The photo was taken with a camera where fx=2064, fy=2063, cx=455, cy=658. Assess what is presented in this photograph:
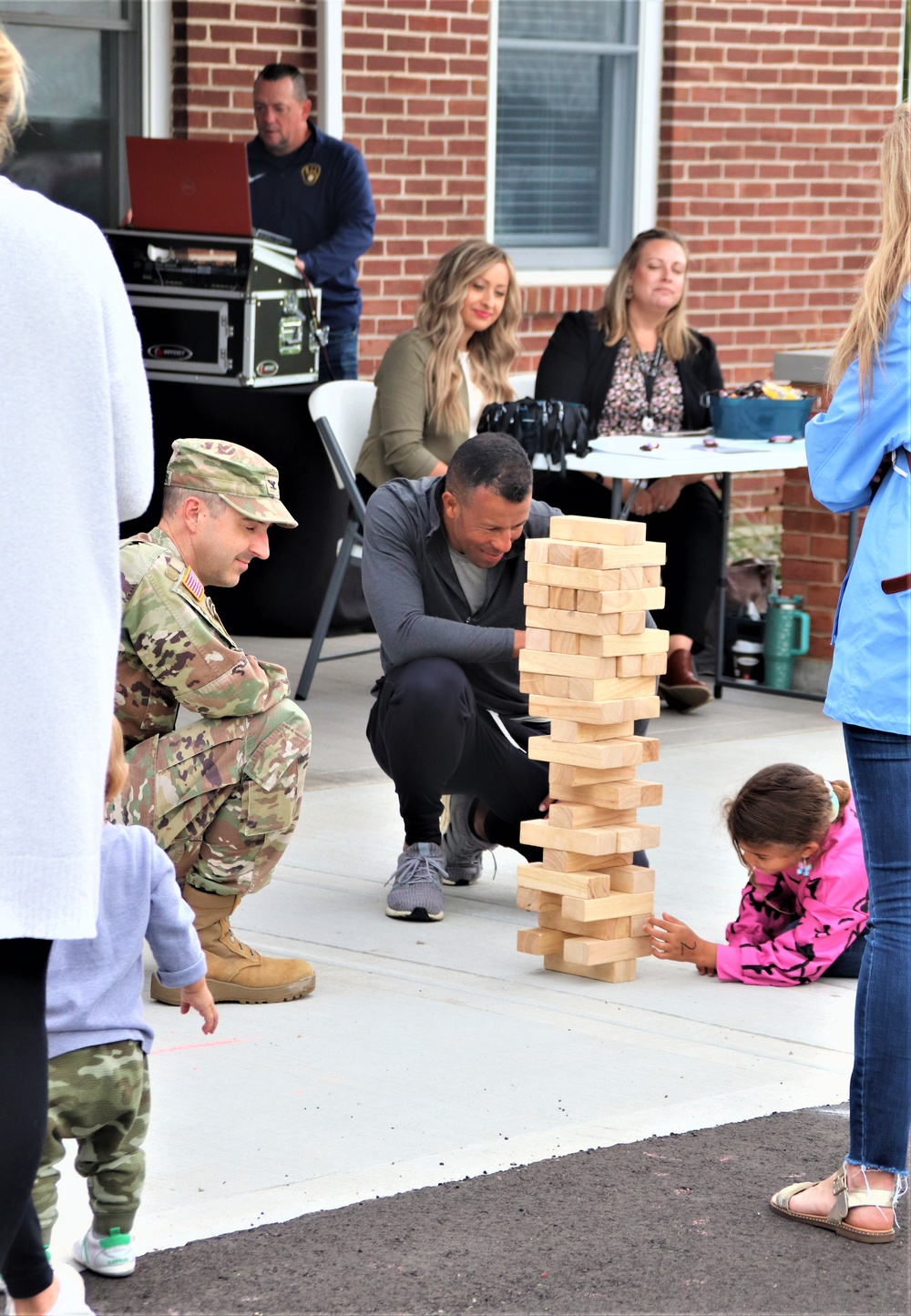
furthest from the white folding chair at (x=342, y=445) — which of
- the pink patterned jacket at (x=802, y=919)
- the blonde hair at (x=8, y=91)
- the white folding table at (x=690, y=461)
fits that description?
the blonde hair at (x=8, y=91)

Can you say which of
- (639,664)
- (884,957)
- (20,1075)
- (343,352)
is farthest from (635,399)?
(20,1075)

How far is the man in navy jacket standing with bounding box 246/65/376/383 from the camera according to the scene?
8.68 metres

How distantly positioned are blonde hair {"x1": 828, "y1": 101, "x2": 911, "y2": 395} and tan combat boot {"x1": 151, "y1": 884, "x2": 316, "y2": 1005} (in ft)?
6.10

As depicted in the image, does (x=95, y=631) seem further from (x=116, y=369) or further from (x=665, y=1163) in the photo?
(x=665, y=1163)

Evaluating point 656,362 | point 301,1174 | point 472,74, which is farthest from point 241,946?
point 472,74

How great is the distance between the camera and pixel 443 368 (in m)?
7.20

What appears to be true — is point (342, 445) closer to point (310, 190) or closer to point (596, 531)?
point (310, 190)

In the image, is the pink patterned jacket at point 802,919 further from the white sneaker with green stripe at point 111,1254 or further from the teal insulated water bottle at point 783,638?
the teal insulated water bottle at point 783,638

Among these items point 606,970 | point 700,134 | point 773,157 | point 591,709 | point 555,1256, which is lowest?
point 606,970

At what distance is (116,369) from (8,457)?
0.55 feet

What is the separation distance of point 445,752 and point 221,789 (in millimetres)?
843

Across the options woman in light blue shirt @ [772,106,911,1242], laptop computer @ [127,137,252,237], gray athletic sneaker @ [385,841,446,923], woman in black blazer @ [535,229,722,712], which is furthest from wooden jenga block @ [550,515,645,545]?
laptop computer @ [127,137,252,237]

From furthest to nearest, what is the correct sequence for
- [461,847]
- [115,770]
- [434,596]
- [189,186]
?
[189,186] < [461,847] < [434,596] < [115,770]

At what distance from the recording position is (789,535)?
8109 mm
